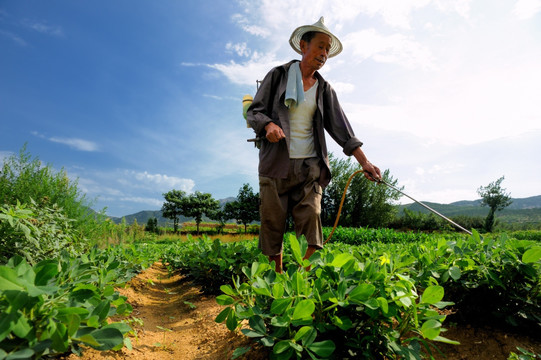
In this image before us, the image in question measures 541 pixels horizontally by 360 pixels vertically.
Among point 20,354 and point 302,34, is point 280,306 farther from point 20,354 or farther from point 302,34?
point 302,34

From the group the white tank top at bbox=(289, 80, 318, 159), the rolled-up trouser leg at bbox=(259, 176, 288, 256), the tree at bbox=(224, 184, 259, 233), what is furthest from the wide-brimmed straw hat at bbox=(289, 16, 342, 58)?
the tree at bbox=(224, 184, 259, 233)

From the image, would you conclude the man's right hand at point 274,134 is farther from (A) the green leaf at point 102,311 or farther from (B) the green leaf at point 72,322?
(B) the green leaf at point 72,322

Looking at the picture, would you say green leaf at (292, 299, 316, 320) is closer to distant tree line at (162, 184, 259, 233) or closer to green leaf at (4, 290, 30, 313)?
green leaf at (4, 290, 30, 313)

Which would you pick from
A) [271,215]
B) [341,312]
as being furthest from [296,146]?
[341,312]

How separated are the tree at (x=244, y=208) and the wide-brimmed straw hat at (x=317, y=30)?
34.6 m

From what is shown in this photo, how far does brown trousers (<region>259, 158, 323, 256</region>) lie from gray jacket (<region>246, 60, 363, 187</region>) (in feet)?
0.33

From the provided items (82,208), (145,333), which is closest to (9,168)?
(82,208)

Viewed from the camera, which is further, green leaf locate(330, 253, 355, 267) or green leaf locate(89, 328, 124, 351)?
green leaf locate(330, 253, 355, 267)

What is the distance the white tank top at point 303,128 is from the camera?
9.30ft

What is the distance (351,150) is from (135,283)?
10.5ft

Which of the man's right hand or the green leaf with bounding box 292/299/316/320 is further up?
the man's right hand

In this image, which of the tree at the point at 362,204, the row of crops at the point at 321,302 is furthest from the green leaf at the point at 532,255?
the tree at the point at 362,204

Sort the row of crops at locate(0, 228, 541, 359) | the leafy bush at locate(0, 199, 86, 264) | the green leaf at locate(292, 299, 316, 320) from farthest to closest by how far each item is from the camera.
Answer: the leafy bush at locate(0, 199, 86, 264)
the green leaf at locate(292, 299, 316, 320)
the row of crops at locate(0, 228, 541, 359)

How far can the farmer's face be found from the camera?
2764 mm
